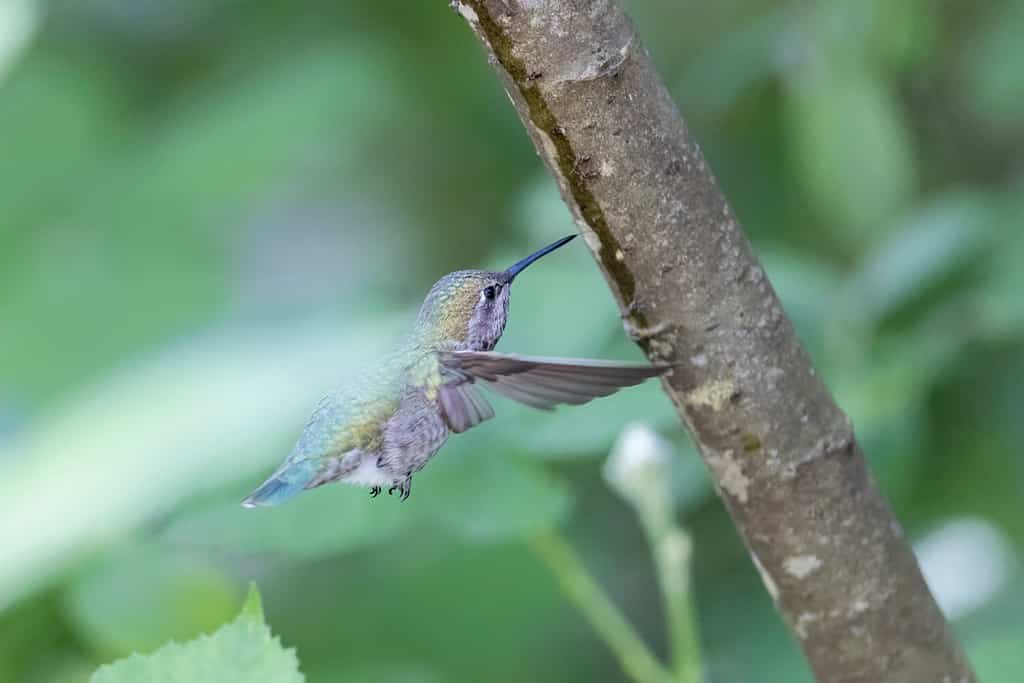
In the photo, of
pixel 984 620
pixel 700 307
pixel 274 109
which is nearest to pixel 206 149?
pixel 274 109

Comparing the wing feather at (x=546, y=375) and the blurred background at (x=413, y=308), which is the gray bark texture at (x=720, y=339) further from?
the blurred background at (x=413, y=308)

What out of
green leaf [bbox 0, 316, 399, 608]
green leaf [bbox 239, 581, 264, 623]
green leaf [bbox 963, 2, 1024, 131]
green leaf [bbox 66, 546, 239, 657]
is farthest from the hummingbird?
green leaf [bbox 963, 2, 1024, 131]

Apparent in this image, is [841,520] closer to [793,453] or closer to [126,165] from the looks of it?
[793,453]

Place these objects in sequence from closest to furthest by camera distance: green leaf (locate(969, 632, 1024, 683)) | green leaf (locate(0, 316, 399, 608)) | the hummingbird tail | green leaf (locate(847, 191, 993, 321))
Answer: the hummingbird tail, green leaf (locate(969, 632, 1024, 683)), green leaf (locate(0, 316, 399, 608)), green leaf (locate(847, 191, 993, 321))

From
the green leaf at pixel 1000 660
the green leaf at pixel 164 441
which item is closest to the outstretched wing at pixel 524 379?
the green leaf at pixel 164 441

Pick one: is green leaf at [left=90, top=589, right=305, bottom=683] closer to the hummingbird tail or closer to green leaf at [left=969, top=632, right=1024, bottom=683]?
the hummingbird tail

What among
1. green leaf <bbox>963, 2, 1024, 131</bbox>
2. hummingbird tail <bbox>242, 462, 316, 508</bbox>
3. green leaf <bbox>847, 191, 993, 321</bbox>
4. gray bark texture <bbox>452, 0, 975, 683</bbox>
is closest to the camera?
gray bark texture <bbox>452, 0, 975, 683</bbox>

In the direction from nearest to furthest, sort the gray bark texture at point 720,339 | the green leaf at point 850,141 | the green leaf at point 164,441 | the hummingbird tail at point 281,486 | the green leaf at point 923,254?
the gray bark texture at point 720,339, the hummingbird tail at point 281,486, the green leaf at point 164,441, the green leaf at point 923,254, the green leaf at point 850,141
